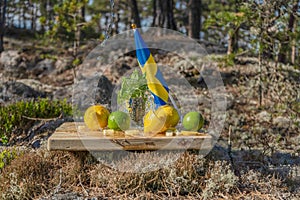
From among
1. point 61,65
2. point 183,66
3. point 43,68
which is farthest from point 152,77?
point 43,68

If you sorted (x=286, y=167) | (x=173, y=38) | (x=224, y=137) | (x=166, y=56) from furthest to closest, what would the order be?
(x=173, y=38)
(x=166, y=56)
(x=224, y=137)
(x=286, y=167)

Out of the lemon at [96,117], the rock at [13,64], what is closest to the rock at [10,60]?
the rock at [13,64]

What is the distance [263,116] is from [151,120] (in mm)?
4105

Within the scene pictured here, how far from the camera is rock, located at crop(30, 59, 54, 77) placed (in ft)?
31.1

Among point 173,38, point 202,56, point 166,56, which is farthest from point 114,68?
point 173,38

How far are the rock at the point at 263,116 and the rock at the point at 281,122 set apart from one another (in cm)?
13

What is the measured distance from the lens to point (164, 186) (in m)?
2.85

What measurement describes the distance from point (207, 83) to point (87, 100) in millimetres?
2652

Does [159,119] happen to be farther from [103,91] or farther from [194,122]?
[103,91]

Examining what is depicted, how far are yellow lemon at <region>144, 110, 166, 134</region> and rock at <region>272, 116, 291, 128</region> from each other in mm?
3782

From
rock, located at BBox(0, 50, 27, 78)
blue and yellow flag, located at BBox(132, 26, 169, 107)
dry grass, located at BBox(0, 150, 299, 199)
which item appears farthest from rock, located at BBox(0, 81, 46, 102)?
blue and yellow flag, located at BBox(132, 26, 169, 107)

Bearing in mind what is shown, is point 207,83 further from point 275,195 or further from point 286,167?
point 275,195

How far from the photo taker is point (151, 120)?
9.38 ft

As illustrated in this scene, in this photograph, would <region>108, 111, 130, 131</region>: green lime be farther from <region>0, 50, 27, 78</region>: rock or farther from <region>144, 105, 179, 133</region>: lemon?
<region>0, 50, 27, 78</region>: rock
